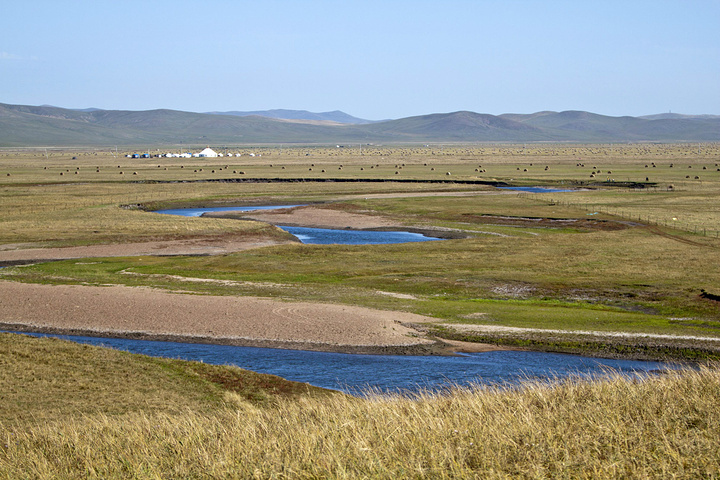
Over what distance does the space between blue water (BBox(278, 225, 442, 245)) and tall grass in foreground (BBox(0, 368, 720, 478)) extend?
149 feet

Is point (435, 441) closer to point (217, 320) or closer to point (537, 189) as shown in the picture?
point (217, 320)

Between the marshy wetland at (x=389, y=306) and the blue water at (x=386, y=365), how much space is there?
1.06 m

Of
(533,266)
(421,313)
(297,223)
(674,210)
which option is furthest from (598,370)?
(674,210)

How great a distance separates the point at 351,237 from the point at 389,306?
2823cm

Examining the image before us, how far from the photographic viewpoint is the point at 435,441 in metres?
10.9

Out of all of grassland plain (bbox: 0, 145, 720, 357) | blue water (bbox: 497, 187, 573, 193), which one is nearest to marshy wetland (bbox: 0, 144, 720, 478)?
grassland plain (bbox: 0, 145, 720, 357)

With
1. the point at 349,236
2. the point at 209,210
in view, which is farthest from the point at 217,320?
the point at 209,210

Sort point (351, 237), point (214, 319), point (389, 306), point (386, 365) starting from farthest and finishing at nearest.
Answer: point (351, 237), point (389, 306), point (214, 319), point (386, 365)

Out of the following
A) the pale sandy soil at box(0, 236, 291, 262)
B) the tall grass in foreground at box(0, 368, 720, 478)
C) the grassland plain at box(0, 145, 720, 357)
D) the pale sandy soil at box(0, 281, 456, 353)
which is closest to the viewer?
the tall grass in foreground at box(0, 368, 720, 478)

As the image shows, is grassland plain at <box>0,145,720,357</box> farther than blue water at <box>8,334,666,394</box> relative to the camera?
Yes

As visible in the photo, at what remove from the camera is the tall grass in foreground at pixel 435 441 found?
9828mm

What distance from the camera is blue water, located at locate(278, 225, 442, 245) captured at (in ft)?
198

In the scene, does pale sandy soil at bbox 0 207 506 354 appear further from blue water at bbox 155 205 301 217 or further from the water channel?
blue water at bbox 155 205 301 217

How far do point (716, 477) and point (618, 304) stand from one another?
27388mm
